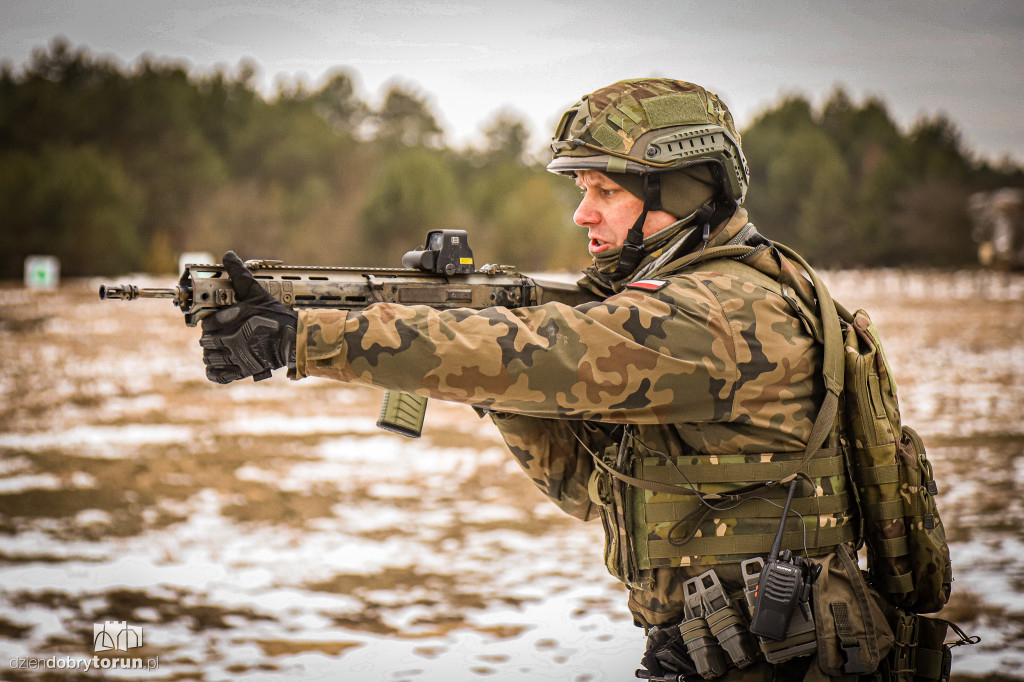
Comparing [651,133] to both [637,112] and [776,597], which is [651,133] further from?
[776,597]

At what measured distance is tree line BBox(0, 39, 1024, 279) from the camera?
1947 cm

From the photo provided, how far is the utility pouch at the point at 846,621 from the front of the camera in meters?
2.12

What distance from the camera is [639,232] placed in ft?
7.86

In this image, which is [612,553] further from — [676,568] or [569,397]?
[569,397]

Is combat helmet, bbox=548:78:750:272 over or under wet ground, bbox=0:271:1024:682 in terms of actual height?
over

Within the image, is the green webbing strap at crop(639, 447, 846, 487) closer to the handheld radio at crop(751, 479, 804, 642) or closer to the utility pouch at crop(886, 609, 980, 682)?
the handheld radio at crop(751, 479, 804, 642)

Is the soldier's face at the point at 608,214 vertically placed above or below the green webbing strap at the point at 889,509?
above

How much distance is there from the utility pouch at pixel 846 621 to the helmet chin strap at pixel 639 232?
0.89 metres

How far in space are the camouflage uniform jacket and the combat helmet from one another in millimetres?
298

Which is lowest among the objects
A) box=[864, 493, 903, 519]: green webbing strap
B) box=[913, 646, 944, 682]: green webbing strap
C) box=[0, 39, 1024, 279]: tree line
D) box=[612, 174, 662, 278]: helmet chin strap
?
box=[913, 646, 944, 682]: green webbing strap

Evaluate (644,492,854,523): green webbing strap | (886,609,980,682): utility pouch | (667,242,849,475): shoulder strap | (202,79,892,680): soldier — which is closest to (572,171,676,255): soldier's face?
(202,79,892,680): soldier

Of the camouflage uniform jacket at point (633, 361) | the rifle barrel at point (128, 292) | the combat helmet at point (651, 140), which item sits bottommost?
the camouflage uniform jacket at point (633, 361)

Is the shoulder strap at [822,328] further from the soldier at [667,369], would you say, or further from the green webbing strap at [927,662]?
the green webbing strap at [927,662]

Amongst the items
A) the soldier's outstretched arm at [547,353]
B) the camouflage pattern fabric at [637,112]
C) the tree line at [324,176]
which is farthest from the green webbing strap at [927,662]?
the tree line at [324,176]
